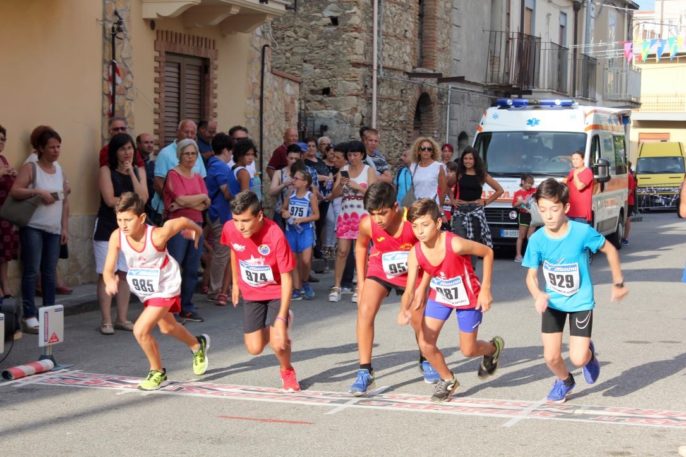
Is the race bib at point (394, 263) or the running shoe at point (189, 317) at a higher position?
the race bib at point (394, 263)

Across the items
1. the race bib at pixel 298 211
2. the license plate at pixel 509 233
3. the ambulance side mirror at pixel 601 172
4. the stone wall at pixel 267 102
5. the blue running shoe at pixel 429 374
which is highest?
the stone wall at pixel 267 102

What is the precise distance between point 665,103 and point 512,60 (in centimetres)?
3160

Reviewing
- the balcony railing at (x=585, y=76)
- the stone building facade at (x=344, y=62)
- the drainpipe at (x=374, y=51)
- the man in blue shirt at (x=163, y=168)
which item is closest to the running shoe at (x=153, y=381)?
the man in blue shirt at (x=163, y=168)

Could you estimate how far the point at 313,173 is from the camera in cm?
1535

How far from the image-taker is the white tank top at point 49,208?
37.3 ft

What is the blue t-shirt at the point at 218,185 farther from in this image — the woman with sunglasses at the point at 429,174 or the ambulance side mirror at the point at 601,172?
the ambulance side mirror at the point at 601,172

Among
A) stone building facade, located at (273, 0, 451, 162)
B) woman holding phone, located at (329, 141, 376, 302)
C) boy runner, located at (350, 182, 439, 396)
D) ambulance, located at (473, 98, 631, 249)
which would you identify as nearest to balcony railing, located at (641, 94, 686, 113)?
stone building facade, located at (273, 0, 451, 162)

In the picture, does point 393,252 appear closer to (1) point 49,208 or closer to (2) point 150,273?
(2) point 150,273

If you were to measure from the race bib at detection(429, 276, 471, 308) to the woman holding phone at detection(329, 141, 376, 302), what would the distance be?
5.56m

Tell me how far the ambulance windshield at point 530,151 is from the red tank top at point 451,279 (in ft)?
39.5

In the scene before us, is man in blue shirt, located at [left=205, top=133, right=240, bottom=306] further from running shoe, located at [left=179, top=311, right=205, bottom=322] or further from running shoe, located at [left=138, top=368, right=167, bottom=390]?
running shoe, located at [left=138, top=368, right=167, bottom=390]

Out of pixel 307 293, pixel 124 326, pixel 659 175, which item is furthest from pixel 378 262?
pixel 659 175

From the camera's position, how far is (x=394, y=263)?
880cm

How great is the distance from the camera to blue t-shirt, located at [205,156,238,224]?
44.4 ft
